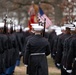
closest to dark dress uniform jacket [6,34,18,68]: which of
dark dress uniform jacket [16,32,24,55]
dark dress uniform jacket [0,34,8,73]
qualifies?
dark dress uniform jacket [0,34,8,73]

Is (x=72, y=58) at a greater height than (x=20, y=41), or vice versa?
Answer: (x=72, y=58)

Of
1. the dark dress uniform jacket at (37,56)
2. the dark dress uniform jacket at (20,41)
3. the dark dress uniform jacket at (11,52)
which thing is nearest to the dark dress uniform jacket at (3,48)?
the dark dress uniform jacket at (11,52)

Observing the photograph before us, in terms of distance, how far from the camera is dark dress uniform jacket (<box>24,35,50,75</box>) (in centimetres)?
1176

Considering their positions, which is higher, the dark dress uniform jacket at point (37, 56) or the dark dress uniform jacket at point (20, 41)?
the dark dress uniform jacket at point (37, 56)

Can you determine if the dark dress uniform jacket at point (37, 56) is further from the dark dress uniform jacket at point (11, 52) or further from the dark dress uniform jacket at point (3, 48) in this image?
the dark dress uniform jacket at point (11, 52)

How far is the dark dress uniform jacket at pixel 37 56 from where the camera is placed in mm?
11758

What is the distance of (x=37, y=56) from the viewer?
1183cm

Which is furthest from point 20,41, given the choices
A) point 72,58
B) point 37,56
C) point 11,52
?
point 72,58

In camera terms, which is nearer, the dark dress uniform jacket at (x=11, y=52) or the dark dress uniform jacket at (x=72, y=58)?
the dark dress uniform jacket at (x=72, y=58)

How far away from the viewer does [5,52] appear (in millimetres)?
14422

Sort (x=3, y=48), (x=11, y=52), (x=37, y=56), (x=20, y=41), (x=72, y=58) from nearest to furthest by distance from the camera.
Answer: (x=72, y=58), (x=37, y=56), (x=3, y=48), (x=11, y=52), (x=20, y=41)

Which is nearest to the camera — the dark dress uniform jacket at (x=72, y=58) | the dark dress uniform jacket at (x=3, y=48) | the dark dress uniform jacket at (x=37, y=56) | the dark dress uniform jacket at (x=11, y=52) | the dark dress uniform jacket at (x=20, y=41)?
the dark dress uniform jacket at (x=72, y=58)

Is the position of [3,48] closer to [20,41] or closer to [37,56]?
[37,56]

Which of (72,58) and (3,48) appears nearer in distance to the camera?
(72,58)
